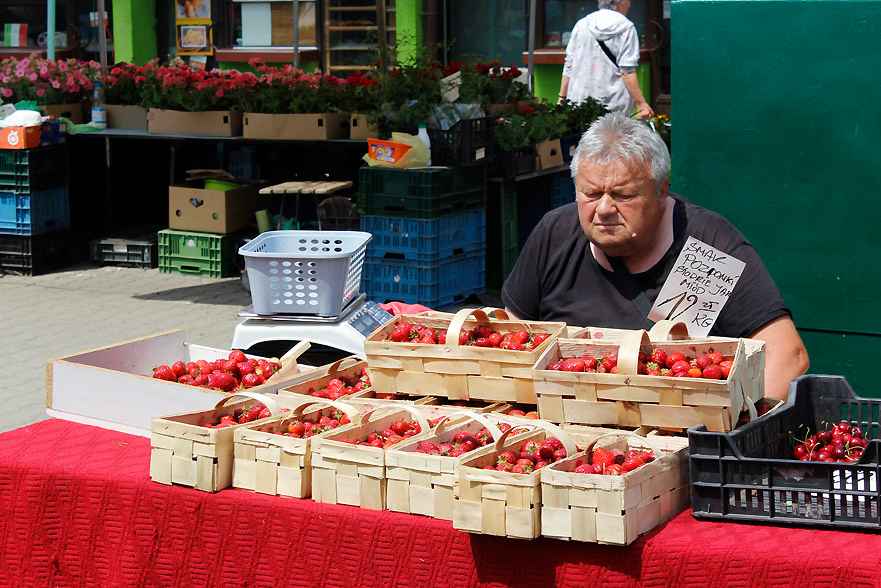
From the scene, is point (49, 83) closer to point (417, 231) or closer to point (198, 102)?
point (198, 102)

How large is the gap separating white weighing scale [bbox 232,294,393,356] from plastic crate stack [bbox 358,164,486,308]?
2.98 metres

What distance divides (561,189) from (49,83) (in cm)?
395

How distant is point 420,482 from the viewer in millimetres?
3199

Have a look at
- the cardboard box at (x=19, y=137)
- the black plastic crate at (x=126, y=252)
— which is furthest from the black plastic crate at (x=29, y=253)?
the cardboard box at (x=19, y=137)

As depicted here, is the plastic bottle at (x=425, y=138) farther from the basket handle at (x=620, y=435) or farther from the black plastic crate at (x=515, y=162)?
the basket handle at (x=620, y=435)

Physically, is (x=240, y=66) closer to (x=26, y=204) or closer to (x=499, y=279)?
(x=26, y=204)

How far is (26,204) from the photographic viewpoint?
9789mm

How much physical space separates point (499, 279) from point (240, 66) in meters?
7.66

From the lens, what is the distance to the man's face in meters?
4.02

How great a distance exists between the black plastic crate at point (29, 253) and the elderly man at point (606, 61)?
13.5 feet

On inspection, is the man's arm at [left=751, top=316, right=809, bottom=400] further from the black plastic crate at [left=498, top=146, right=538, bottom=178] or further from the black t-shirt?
the black plastic crate at [left=498, top=146, right=538, bottom=178]

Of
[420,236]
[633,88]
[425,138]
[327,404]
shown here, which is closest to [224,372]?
[327,404]

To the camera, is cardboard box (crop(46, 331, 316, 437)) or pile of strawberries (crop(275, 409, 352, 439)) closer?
pile of strawberries (crop(275, 409, 352, 439))

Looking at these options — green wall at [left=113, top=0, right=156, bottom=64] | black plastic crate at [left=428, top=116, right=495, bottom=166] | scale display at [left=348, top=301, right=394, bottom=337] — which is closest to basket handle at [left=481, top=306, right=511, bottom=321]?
scale display at [left=348, top=301, right=394, bottom=337]
